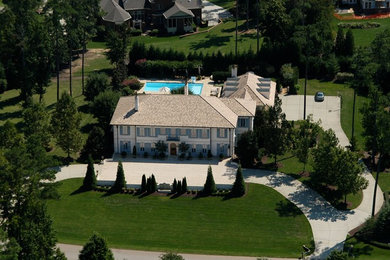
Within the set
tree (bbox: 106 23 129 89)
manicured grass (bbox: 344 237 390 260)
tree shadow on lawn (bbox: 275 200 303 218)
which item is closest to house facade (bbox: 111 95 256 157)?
tree shadow on lawn (bbox: 275 200 303 218)

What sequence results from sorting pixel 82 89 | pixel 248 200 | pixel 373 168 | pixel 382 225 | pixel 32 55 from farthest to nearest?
pixel 82 89 → pixel 32 55 → pixel 373 168 → pixel 248 200 → pixel 382 225

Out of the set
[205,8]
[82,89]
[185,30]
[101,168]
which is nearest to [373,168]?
[101,168]

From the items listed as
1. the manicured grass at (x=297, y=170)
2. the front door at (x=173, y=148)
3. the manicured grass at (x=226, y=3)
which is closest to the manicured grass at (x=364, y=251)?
the manicured grass at (x=297, y=170)

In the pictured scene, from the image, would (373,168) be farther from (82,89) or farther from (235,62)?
(82,89)

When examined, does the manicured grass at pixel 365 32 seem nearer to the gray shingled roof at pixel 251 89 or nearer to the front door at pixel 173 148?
the gray shingled roof at pixel 251 89

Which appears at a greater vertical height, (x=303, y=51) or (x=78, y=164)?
(x=303, y=51)

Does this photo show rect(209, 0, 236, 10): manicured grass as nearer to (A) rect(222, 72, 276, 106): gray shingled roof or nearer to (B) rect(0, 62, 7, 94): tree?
(A) rect(222, 72, 276, 106): gray shingled roof

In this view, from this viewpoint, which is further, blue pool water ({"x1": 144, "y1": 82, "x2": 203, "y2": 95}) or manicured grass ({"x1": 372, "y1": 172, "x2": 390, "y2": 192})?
blue pool water ({"x1": 144, "y1": 82, "x2": 203, "y2": 95})
